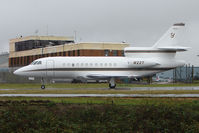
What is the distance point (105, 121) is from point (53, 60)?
2483 centimetres

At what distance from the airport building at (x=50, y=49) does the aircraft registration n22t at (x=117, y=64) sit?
40085 millimetres

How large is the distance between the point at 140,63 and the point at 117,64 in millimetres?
2628

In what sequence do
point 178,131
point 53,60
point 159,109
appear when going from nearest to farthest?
point 178,131
point 159,109
point 53,60

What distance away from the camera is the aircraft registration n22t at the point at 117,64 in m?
43.2

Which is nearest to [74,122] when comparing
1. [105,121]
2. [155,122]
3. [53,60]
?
[105,121]

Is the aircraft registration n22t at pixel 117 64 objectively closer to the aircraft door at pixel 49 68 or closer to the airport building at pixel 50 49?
the aircraft door at pixel 49 68

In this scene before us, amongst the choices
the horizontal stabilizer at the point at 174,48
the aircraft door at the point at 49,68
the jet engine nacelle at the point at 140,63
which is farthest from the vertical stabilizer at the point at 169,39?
the aircraft door at the point at 49,68

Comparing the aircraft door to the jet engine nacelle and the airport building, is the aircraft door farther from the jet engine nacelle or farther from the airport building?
the airport building

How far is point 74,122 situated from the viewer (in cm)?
1948

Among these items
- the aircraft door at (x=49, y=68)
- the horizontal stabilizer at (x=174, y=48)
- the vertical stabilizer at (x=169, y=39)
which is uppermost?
the vertical stabilizer at (x=169, y=39)

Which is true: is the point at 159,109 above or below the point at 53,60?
below

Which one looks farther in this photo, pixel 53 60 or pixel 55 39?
pixel 55 39

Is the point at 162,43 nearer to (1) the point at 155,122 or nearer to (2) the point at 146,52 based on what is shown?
(2) the point at 146,52

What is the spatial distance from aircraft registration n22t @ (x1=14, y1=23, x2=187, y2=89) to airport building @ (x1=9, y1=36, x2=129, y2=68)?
40085mm
